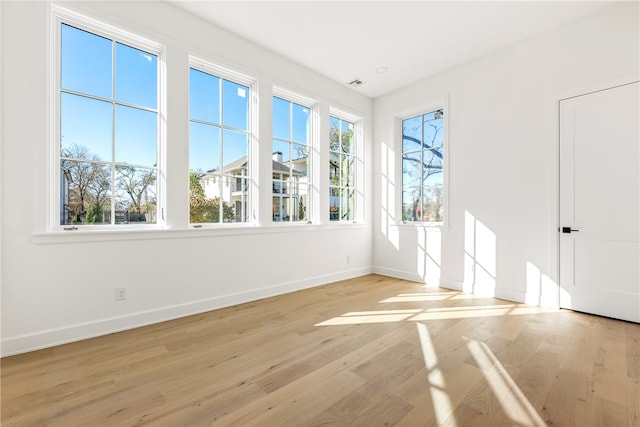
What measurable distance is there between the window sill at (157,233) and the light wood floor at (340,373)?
85 centimetres

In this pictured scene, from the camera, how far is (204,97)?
3312mm

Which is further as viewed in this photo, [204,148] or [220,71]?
[220,71]

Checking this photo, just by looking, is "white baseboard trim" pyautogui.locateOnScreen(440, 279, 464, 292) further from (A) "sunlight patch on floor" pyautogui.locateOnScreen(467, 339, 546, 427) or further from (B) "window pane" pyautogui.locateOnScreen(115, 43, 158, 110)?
(B) "window pane" pyautogui.locateOnScreen(115, 43, 158, 110)

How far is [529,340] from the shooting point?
2.42 meters

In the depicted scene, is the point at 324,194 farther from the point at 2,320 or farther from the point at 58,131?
the point at 2,320

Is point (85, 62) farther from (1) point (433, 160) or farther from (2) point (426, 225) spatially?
(2) point (426, 225)

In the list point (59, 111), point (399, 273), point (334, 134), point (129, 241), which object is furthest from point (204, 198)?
point (399, 273)

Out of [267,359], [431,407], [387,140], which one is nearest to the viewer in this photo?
[431,407]

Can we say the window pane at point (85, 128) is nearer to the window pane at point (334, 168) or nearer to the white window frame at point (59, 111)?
the white window frame at point (59, 111)

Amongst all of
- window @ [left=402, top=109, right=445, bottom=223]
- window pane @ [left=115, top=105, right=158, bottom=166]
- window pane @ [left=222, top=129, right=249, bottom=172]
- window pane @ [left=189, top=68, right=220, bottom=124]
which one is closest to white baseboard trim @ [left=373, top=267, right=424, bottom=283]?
window @ [left=402, top=109, right=445, bottom=223]

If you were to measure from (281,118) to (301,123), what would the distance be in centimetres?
39

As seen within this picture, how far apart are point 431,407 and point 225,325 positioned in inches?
75.6

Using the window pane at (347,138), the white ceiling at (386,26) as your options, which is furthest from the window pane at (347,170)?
the white ceiling at (386,26)

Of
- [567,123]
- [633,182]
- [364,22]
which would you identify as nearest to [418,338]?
[633,182]
